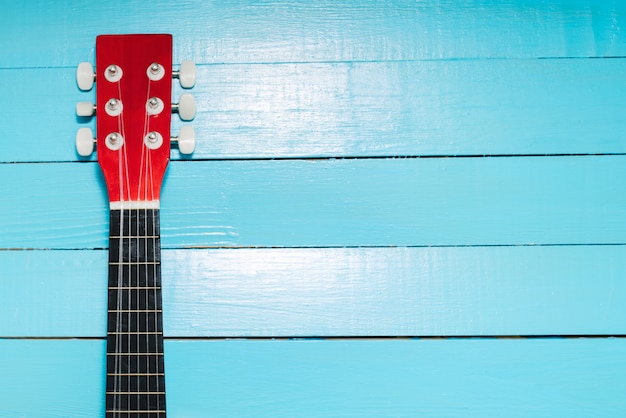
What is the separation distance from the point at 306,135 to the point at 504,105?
32 cm

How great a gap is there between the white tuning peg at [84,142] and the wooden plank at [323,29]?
0.50 feet

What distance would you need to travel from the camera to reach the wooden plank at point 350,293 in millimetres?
868

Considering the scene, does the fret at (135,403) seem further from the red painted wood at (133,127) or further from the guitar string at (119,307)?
the red painted wood at (133,127)

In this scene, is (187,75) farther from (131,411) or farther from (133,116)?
(131,411)

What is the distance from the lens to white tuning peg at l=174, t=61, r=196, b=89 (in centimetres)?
86

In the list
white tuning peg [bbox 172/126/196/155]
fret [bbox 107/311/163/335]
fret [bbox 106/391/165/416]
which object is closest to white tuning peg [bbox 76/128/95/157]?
white tuning peg [bbox 172/126/196/155]

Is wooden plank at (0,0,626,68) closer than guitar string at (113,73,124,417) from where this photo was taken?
No

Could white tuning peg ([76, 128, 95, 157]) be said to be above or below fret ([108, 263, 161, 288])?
above

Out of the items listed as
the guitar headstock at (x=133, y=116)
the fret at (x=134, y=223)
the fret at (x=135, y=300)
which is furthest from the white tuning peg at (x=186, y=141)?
the fret at (x=135, y=300)

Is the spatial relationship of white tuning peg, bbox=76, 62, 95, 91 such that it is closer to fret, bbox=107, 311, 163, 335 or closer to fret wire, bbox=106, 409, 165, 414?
fret, bbox=107, 311, 163, 335

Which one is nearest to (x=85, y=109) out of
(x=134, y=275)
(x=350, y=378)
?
(x=134, y=275)

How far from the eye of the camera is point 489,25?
0.92 meters

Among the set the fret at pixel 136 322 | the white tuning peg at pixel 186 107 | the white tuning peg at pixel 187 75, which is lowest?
the fret at pixel 136 322

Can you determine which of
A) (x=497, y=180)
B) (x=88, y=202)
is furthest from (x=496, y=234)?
(x=88, y=202)
